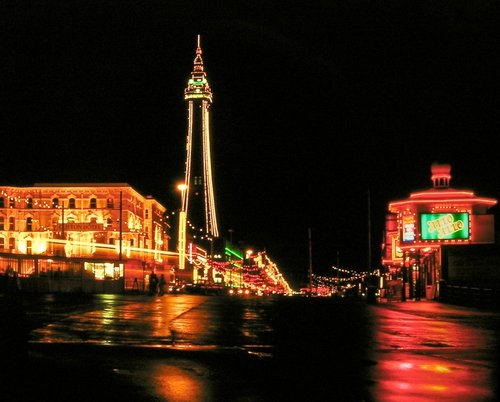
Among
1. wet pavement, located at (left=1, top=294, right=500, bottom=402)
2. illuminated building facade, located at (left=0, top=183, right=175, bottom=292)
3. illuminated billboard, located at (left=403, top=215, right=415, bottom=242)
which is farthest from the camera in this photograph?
illuminated building facade, located at (left=0, top=183, right=175, bottom=292)

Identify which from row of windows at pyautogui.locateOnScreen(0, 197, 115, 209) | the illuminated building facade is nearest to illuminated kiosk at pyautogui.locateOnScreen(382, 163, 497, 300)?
the illuminated building facade

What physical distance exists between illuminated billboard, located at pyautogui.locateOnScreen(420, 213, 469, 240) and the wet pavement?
2622cm

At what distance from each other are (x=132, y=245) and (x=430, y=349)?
8739 cm

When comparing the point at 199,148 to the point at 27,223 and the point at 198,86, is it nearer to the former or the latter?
the point at 198,86

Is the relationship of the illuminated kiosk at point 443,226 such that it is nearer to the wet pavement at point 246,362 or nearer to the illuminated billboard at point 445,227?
the illuminated billboard at point 445,227

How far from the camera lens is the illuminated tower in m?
149

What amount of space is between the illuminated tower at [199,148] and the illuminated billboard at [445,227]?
9989 cm

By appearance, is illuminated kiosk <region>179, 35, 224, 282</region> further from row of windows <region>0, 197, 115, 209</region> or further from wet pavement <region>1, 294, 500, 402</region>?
wet pavement <region>1, 294, 500, 402</region>

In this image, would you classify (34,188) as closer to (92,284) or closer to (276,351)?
(92,284)

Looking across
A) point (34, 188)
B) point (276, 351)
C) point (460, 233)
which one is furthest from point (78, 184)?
point (276, 351)

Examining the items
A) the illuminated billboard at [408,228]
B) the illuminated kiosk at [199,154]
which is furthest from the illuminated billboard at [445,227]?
the illuminated kiosk at [199,154]

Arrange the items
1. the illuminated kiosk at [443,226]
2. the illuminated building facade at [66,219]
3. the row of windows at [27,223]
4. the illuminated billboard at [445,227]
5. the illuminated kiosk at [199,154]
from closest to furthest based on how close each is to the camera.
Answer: the illuminated kiosk at [443,226], the illuminated billboard at [445,227], the illuminated building facade at [66,219], the row of windows at [27,223], the illuminated kiosk at [199,154]

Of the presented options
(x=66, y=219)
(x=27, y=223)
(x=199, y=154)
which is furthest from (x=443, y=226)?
(x=199, y=154)

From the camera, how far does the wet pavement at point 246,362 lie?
9562 mm
